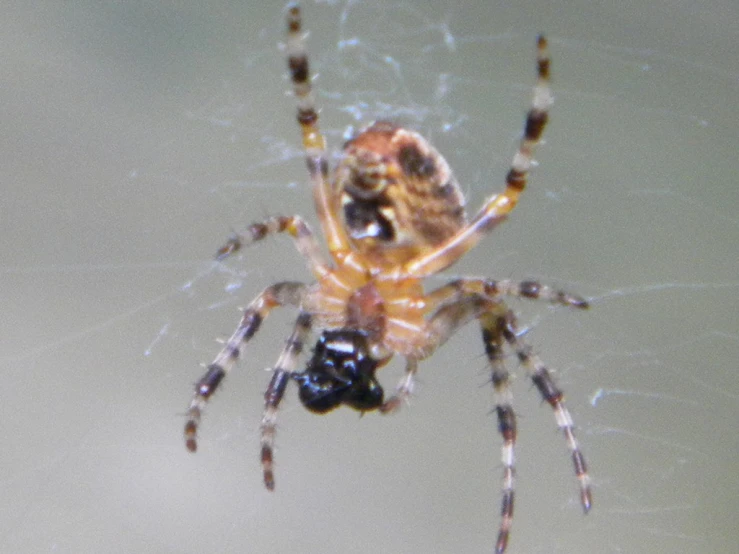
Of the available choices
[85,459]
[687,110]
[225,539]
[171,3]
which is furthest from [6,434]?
[687,110]

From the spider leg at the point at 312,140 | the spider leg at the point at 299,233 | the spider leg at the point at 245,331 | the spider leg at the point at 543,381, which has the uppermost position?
the spider leg at the point at 312,140

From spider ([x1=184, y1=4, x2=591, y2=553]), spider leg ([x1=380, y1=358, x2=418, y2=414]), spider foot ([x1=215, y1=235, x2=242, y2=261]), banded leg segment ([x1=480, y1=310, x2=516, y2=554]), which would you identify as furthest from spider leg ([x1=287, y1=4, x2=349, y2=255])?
banded leg segment ([x1=480, y1=310, x2=516, y2=554])

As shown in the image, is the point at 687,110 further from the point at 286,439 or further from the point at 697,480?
the point at 286,439

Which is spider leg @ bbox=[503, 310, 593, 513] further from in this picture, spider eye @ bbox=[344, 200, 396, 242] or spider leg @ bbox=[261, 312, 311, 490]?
spider leg @ bbox=[261, 312, 311, 490]

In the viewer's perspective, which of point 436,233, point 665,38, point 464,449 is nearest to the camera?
point 436,233

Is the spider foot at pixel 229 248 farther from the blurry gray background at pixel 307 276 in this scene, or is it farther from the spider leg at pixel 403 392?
the spider leg at pixel 403 392

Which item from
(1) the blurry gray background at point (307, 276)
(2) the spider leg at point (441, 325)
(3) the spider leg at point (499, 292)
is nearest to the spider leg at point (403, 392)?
(2) the spider leg at point (441, 325)

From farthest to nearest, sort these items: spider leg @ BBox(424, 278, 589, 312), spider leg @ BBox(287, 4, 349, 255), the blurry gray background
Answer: the blurry gray background → spider leg @ BBox(287, 4, 349, 255) → spider leg @ BBox(424, 278, 589, 312)

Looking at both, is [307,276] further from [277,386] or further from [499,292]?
[499,292]
